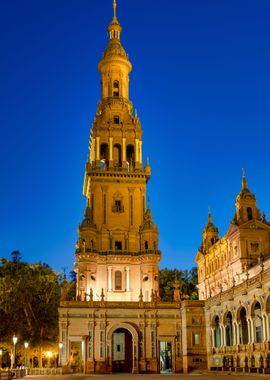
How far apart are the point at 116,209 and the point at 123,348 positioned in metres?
20.0

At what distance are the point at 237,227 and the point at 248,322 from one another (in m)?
23.9

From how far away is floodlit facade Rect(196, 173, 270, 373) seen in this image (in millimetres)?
48031

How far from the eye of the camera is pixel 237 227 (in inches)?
2886

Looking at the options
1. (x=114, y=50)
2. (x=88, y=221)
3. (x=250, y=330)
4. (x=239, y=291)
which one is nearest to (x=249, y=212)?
(x=88, y=221)

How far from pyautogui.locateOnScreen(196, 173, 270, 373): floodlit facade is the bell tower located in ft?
35.1

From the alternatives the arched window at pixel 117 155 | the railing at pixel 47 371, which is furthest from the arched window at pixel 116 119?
the railing at pixel 47 371

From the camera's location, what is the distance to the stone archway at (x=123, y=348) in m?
64.8

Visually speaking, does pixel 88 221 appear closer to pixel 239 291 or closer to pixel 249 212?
pixel 249 212

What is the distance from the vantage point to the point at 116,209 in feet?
267

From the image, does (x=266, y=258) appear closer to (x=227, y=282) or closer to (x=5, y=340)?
(x=227, y=282)

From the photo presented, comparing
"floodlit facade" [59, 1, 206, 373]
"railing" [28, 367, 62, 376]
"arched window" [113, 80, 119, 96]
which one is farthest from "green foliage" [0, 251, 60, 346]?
"arched window" [113, 80, 119, 96]

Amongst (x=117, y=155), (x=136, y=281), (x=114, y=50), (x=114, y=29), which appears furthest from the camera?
(x=114, y=29)

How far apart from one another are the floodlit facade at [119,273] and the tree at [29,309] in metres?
4.59

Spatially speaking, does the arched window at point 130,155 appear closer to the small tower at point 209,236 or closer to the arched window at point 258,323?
the small tower at point 209,236
